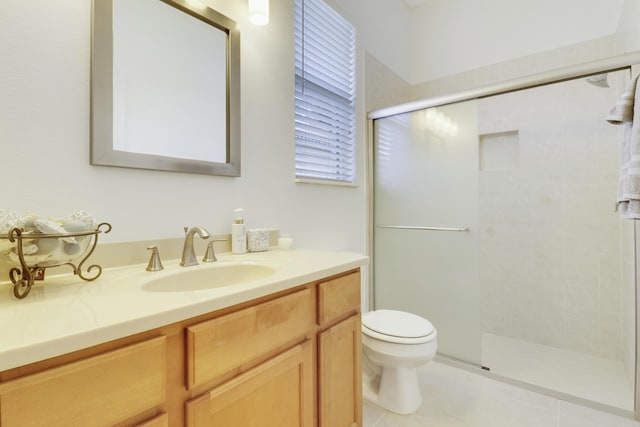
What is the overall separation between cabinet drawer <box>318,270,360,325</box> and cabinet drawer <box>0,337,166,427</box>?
55 centimetres

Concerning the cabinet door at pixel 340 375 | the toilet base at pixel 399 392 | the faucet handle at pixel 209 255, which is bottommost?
the toilet base at pixel 399 392

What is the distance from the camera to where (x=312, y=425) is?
1019 millimetres

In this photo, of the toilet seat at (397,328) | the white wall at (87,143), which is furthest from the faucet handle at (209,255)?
the toilet seat at (397,328)

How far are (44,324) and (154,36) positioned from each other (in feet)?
3.45

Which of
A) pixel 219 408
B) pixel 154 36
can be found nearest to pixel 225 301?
pixel 219 408

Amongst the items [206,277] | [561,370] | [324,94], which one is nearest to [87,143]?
[206,277]

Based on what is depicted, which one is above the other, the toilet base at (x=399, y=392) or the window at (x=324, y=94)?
the window at (x=324, y=94)

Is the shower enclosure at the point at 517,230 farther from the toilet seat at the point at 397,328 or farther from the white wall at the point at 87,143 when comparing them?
the white wall at the point at 87,143

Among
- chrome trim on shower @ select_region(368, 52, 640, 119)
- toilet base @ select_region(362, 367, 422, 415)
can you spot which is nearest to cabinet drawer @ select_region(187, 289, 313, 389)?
toilet base @ select_region(362, 367, 422, 415)

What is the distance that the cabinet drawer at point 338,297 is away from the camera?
3.50ft

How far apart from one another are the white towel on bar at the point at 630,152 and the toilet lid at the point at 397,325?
1.02m

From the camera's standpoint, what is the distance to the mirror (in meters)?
1.01

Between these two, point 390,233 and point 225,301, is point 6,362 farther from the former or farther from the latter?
point 390,233

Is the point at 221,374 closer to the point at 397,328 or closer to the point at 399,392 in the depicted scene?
the point at 397,328
